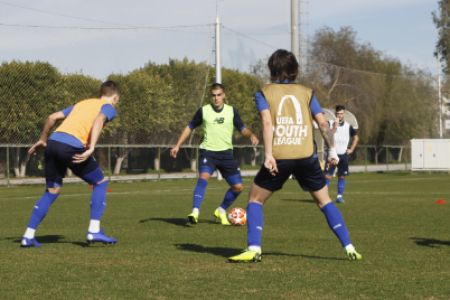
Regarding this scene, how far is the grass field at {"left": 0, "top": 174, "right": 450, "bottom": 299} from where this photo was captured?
6.34 metres

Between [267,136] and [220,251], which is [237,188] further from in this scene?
[267,136]

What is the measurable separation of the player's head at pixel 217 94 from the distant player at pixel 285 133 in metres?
4.15

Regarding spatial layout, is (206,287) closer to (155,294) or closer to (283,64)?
(155,294)

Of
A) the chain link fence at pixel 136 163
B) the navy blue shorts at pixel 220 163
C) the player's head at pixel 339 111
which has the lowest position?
the chain link fence at pixel 136 163

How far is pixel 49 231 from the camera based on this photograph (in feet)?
38.1

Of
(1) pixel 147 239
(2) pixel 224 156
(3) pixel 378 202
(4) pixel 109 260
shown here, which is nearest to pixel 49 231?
(1) pixel 147 239

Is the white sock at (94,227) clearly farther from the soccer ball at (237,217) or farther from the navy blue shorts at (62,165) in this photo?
the soccer ball at (237,217)

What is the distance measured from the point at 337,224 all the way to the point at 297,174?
25.9 inches

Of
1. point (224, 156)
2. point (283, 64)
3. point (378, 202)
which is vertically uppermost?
point (283, 64)

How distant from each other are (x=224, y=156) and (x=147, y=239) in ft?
8.79

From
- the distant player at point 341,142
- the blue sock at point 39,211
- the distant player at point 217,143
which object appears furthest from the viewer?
the distant player at point 341,142

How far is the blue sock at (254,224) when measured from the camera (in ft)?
26.3

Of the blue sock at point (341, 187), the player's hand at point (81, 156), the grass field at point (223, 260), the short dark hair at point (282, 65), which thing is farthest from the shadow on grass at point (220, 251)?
the blue sock at point (341, 187)

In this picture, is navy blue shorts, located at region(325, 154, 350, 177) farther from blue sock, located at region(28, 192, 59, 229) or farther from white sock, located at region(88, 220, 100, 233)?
blue sock, located at region(28, 192, 59, 229)
